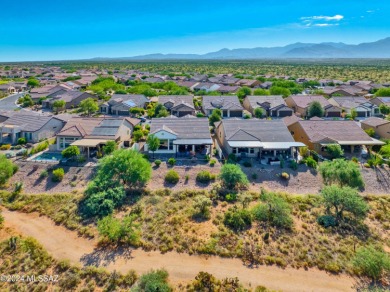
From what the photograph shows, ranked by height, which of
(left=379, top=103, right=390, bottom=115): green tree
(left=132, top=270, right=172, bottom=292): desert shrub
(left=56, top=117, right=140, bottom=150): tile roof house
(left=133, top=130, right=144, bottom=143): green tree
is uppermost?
(left=379, top=103, right=390, bottom=115): green tree

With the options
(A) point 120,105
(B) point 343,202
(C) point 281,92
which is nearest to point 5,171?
(A) point 120,105

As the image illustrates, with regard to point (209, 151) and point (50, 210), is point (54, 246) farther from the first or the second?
point (209, 151)

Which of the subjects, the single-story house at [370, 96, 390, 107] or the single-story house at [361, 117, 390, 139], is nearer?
the single-story house at [361, 117, 390, 139]

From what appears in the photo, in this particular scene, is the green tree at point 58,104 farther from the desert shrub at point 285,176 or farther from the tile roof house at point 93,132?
the desert shrub at point 285,176

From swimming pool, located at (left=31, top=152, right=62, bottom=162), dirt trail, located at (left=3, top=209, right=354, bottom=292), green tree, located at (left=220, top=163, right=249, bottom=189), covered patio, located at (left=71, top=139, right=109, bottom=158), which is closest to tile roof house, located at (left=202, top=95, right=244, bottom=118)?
covered patio, located at (left=71, top=139, right=109, bottom=158)

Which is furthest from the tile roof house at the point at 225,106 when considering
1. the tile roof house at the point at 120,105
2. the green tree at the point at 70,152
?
the green tree at the point at 70,152

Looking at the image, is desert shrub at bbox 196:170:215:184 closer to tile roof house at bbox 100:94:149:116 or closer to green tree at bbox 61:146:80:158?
green tree at bbox 61:146:80:158
